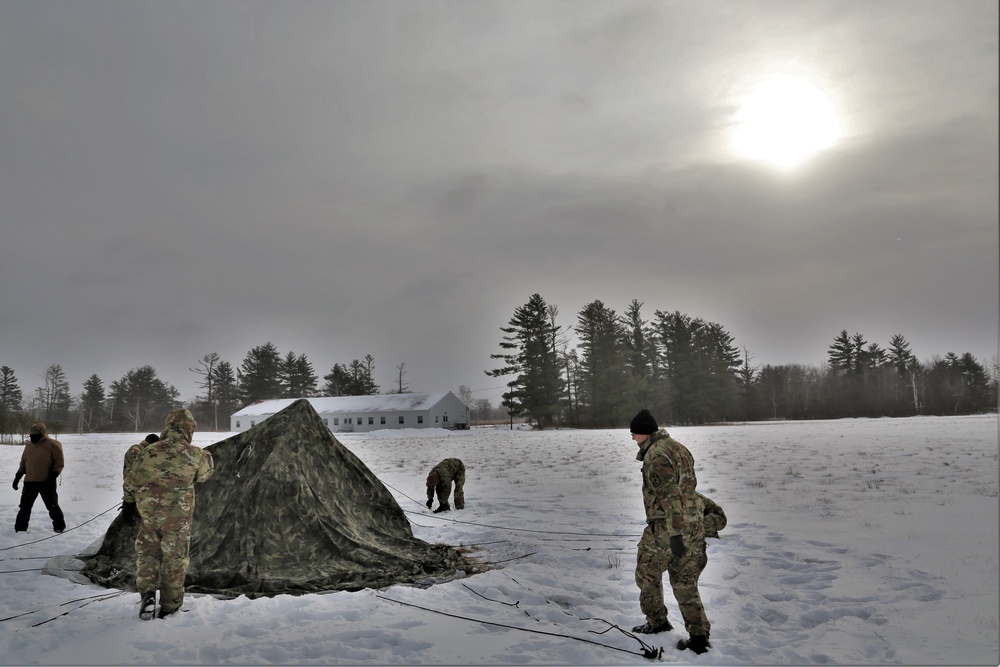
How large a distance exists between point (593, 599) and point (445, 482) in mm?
6971

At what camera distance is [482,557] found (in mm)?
9281

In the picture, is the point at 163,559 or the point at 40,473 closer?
the point at 163,559

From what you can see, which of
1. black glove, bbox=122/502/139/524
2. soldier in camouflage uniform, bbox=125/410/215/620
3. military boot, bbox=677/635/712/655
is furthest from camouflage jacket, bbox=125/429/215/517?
military boot, bbox=677/635/712/655

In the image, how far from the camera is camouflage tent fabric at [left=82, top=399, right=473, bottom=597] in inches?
303

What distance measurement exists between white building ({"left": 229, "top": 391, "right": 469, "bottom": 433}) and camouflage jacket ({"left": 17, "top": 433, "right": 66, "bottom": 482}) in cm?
4825

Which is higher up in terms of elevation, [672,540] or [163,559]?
[672,540]

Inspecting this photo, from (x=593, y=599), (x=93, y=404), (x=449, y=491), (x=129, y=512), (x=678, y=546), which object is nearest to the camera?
(x=678, y=546)

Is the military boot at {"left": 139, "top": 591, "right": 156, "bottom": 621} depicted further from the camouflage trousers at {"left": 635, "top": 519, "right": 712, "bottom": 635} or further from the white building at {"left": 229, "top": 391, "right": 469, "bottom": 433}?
the white building at {"left": 229, "top": 391, "right": 469, "bottom": 433}

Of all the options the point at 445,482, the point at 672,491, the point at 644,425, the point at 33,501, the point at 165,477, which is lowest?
the point at 445,482

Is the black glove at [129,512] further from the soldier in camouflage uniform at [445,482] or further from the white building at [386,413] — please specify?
the white building at [386,413]

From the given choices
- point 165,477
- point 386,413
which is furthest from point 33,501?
point 386,413

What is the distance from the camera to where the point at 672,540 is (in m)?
5.32

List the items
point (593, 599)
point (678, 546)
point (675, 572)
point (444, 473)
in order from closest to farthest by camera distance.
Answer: point (678, 546), point (675, 572), point (593, 599), point (444, 473)

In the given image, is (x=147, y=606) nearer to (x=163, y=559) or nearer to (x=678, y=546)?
(x=163, y=559)
